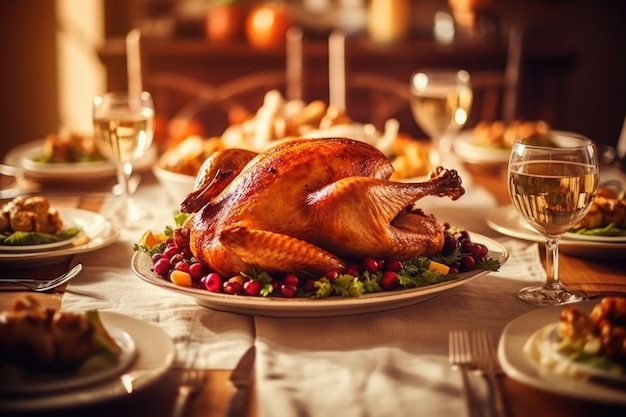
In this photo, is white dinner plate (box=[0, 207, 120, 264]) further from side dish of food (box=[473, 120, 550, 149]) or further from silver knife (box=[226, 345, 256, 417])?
side dish of food (box=[473, 120, 550, 149])

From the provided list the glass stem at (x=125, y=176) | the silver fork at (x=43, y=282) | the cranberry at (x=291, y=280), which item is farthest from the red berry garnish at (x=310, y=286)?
the glass stem at (x=125, y=176)

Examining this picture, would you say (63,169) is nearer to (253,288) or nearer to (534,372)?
(253,288)

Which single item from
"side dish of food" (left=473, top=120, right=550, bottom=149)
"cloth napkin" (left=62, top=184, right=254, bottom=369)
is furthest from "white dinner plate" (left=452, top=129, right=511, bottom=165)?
"cloth napkin" (left=62, top=184, right=254, bottom=369)

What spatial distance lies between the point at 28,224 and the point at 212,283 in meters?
0.58

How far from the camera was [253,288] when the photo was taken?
139 cm

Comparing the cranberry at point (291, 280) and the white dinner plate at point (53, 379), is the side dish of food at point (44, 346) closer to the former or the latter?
the white dinner plate at point (53, 379)

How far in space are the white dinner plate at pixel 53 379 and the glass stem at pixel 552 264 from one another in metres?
0.80

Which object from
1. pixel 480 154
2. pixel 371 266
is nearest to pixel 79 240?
pixel 371 266

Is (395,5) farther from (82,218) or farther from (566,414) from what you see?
(566,414)

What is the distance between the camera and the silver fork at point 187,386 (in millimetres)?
1098

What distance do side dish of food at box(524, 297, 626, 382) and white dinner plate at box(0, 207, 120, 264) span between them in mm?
969

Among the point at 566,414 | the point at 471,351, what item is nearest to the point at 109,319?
the point at 471,351

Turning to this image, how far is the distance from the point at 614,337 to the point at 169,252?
0.78m

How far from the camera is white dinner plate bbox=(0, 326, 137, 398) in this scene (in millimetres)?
1049
